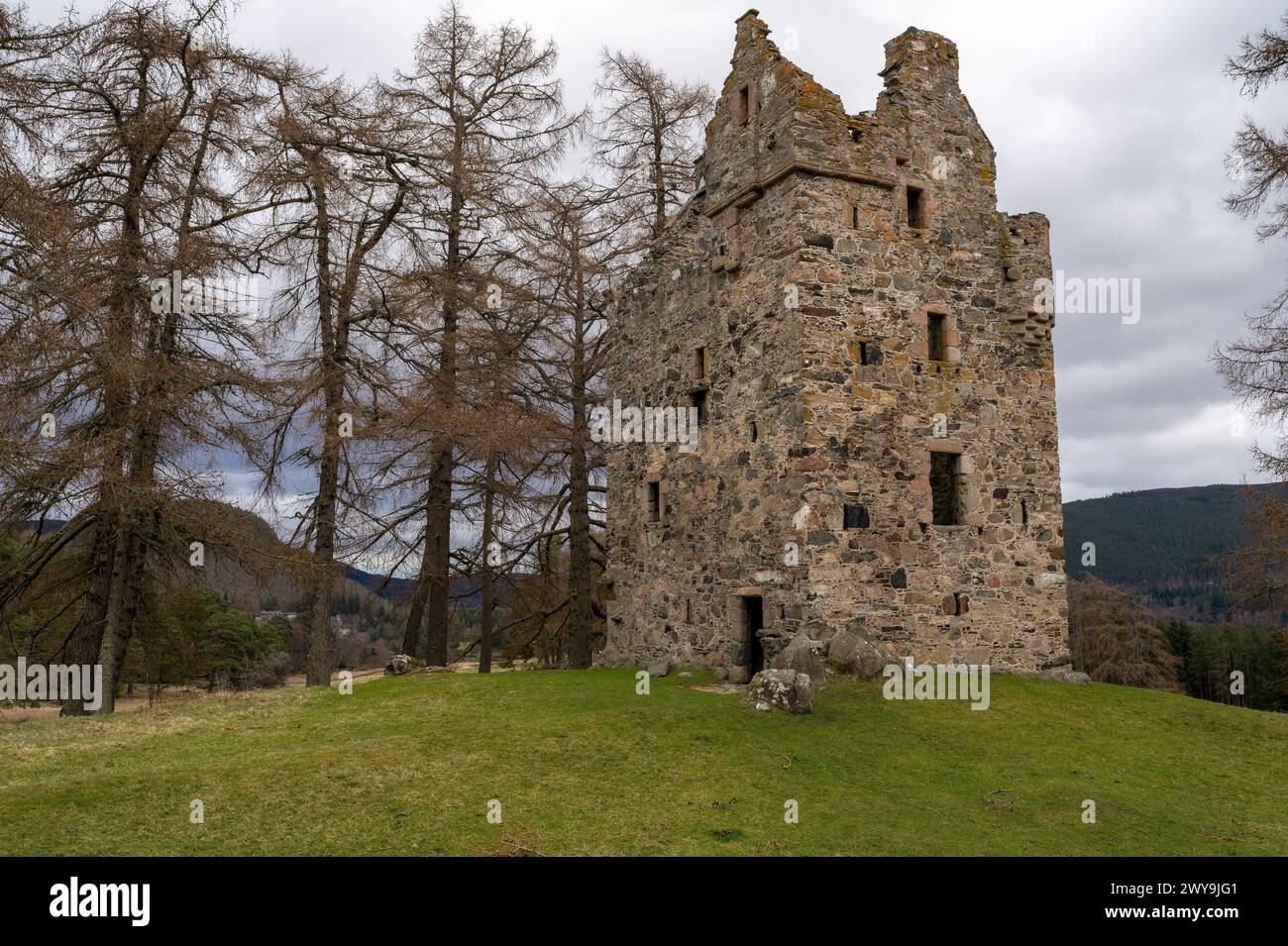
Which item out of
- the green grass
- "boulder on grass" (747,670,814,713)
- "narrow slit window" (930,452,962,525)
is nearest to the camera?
the green grass

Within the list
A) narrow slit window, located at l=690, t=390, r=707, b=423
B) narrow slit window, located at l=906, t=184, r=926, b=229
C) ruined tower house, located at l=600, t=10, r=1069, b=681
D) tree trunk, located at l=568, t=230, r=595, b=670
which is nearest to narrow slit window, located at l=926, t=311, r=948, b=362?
ruined tower house, located at l=600, t=10, r=1069, b=681

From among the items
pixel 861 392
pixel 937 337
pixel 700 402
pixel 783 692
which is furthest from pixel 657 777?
pixel 937 337

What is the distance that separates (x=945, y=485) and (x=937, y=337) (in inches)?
108

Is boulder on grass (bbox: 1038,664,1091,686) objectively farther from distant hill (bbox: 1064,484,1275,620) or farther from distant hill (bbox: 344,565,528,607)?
distant hill (bbox: 1064,484,1275,620)

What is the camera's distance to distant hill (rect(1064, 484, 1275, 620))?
109750mm

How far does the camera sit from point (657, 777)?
10.5 meters

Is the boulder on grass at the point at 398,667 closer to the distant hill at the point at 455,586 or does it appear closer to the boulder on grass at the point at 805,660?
the distant hill at the point at 455,586

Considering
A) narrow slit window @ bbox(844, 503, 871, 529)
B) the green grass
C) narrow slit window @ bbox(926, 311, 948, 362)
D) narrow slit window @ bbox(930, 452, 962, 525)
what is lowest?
the green grass

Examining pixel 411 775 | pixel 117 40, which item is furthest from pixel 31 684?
pixel 117 40

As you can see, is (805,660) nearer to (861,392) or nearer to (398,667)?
(861,392)

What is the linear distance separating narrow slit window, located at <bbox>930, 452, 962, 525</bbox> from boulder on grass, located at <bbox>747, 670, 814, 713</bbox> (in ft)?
16.8

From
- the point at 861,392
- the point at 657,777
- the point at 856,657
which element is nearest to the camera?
the point at 657,777

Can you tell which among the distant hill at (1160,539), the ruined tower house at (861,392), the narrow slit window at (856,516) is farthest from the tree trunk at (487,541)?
the distant hill at (1160,539)
